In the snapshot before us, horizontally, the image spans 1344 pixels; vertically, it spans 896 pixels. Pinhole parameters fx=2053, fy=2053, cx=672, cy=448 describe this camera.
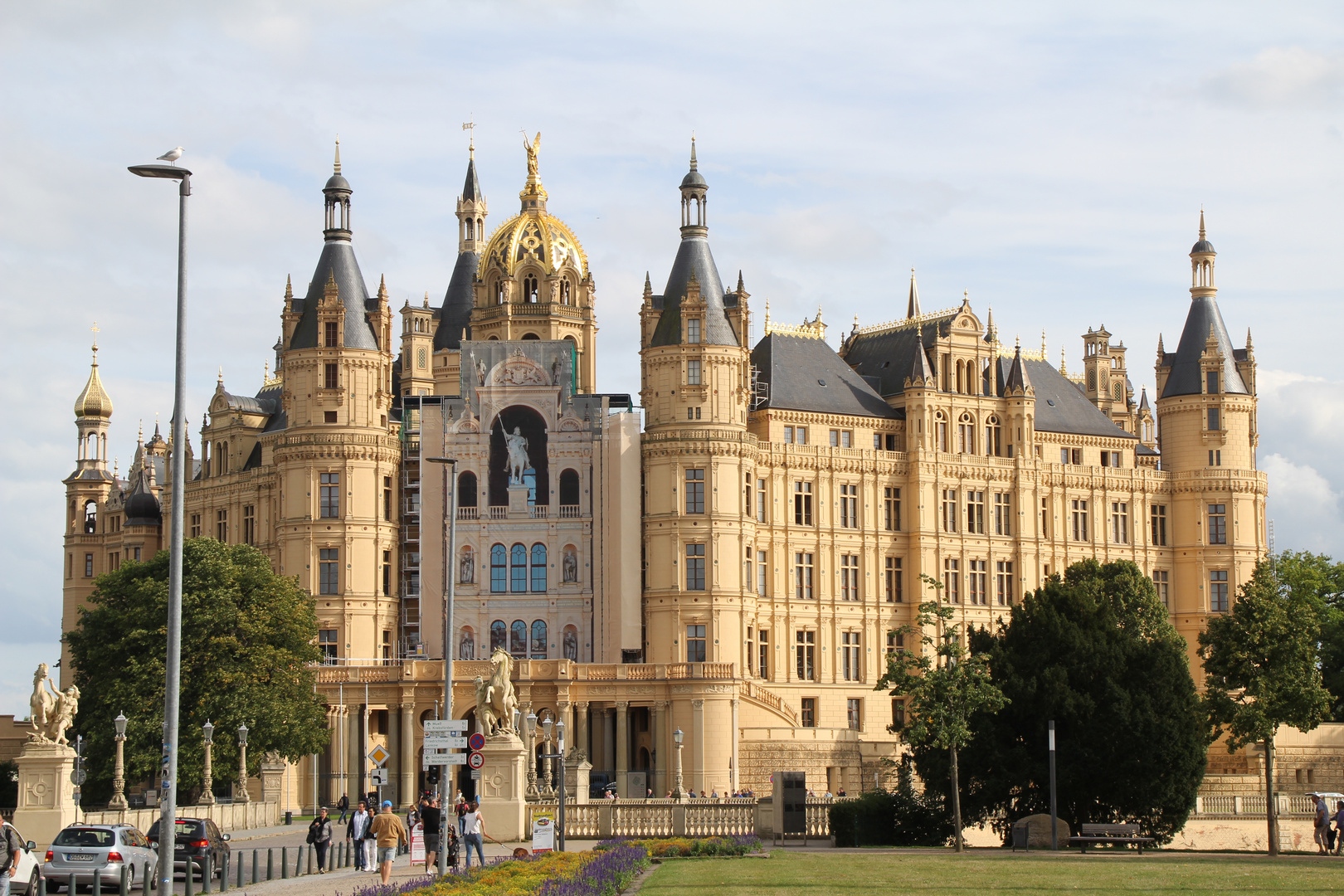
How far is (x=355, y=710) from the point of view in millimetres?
92250

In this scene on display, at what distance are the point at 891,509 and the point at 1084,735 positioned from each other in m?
39.0

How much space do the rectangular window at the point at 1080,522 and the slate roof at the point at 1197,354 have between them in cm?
885

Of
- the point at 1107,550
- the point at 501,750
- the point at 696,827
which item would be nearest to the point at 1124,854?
the point at 696,827

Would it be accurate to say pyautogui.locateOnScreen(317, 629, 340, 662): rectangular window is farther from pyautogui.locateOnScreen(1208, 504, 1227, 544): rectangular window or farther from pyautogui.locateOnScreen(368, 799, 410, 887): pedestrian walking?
pyautogui.locateOnScreen(368, 799, 410, 887): pedestrian walking

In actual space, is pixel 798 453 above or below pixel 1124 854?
above

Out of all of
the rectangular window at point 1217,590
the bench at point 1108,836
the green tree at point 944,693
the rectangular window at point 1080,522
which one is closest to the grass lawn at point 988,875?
the bench at point 1108,836

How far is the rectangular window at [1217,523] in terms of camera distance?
365 ft

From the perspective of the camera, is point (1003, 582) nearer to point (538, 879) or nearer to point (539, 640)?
point (539, 640)

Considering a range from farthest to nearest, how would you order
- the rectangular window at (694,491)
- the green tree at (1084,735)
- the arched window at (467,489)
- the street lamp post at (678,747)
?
the arched window at (467,489)
the rectangular window at (694,491)
the street lamp post at (678,747)
the green tree at (1084,735)

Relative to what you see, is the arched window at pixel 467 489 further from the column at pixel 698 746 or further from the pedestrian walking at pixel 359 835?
the pedestrian walking at pixel 359 835

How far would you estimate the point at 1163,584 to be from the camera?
111m

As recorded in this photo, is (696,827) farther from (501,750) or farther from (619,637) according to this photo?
(619,637)

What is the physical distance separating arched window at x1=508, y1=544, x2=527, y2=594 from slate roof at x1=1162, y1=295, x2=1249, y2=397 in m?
38.6

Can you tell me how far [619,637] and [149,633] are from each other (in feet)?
74.7
